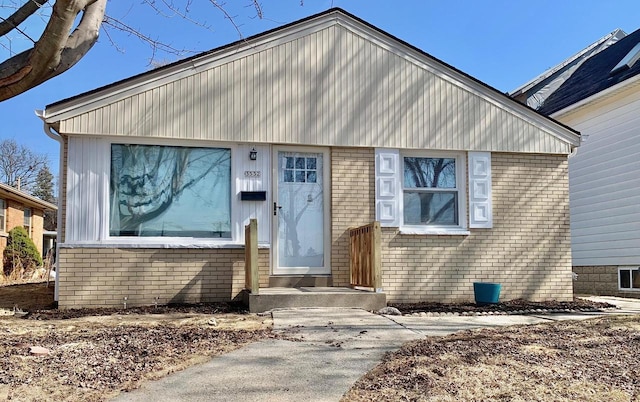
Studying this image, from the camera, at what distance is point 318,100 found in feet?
27.9

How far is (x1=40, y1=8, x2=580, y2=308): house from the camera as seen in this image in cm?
773

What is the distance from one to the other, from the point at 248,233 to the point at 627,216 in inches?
330

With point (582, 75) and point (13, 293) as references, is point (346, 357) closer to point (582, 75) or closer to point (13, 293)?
point (13, 293)

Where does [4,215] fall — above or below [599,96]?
below

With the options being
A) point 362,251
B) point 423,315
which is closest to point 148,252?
point 362,251

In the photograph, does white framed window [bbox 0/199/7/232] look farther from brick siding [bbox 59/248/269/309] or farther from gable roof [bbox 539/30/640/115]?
gable roof [bbox 539/30/640/115]

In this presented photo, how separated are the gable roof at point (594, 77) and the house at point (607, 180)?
4 centimetres

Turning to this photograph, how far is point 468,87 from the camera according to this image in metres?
9.09

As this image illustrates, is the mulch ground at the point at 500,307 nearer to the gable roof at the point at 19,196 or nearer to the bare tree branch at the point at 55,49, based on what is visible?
the bare tree branch at the point at 55,49

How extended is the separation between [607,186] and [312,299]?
8.19m

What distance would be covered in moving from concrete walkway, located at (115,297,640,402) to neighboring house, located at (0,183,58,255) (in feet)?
60.4

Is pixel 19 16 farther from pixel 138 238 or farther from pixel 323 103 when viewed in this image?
pixel 323 103

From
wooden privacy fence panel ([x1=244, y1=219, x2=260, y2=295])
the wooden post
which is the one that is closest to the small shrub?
wooden privacy fence panel ([x1=244, y1=219, x2=260, y2=295])

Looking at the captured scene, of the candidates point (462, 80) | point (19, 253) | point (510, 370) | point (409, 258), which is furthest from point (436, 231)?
point (19, 253)
